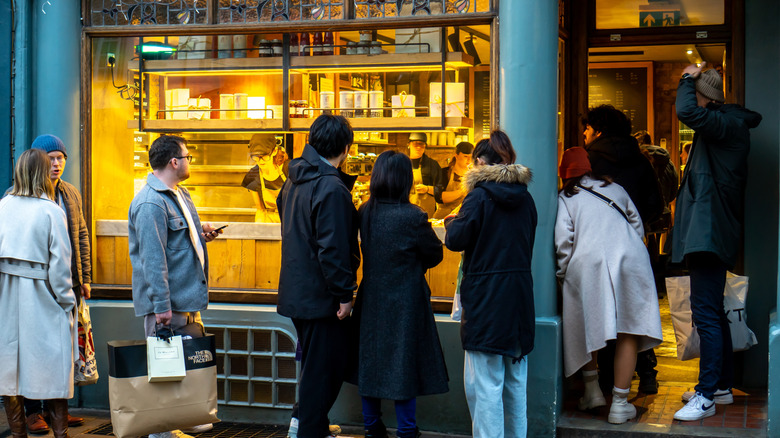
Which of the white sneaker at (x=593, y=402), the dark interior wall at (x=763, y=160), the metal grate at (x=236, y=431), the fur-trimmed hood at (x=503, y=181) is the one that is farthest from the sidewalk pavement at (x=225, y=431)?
the dark interior wall at (x=763, y=160)

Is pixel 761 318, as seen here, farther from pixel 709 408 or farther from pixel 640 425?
pixel 640 425

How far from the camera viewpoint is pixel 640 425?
17.8 ft

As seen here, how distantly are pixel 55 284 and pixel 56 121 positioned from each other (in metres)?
1.69

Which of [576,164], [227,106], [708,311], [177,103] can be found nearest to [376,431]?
[576,164]

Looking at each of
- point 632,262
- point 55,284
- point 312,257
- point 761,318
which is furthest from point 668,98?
point 55,284

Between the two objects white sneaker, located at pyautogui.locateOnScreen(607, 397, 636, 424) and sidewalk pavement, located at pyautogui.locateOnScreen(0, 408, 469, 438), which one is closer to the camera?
white sneaker, located at pyautogui.locateOnScreen(607, 397, 636, 424)

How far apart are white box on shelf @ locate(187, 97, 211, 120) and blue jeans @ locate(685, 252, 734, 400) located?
12.3 ft

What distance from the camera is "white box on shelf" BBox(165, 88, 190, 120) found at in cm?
668

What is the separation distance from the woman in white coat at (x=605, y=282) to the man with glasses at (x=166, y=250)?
234 cm

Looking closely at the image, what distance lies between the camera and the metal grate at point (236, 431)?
578 centimetres

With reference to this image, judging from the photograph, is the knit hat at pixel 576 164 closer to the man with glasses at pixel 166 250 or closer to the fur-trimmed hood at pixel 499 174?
the fur-trimmed hood at pixel 499 174

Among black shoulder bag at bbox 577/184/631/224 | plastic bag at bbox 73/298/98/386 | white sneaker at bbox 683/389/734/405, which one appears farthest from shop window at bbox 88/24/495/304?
white sneaker at bbox 683/389/734/405

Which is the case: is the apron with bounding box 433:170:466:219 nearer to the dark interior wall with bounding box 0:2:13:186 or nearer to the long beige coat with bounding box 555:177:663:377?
the long beige coat with bounding box 555:177:663:377

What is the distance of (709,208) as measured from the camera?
5445 mm
